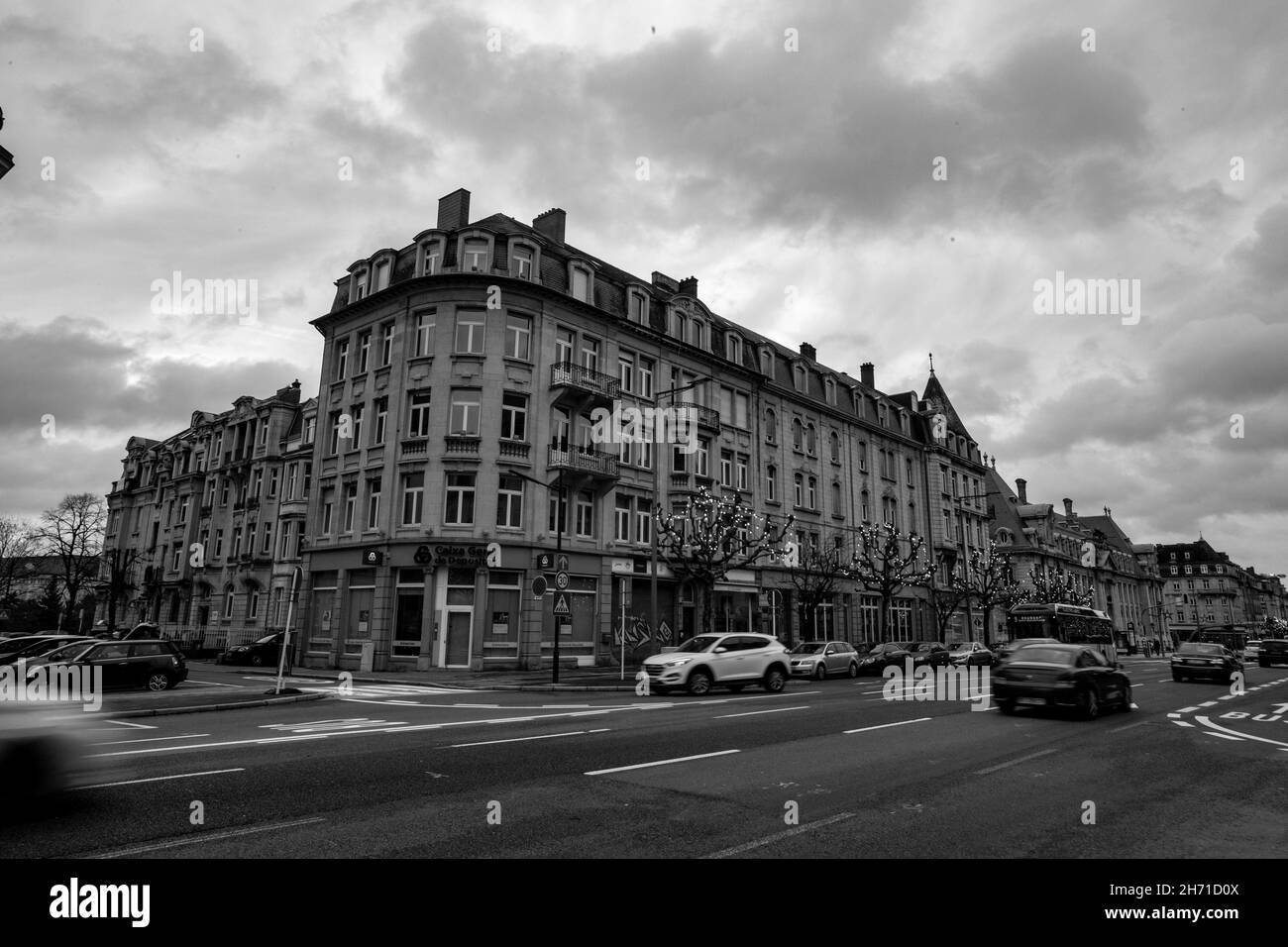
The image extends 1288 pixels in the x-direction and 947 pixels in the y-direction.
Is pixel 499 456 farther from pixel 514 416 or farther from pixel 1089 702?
pixel 1089 702

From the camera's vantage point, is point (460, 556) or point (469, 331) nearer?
point (460, 556)

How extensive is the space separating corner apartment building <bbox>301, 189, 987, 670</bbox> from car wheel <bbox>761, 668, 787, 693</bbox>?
742 cm

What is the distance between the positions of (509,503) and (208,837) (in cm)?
2416

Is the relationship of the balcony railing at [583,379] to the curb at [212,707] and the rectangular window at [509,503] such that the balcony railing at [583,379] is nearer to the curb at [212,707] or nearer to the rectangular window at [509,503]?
the rectangular window at [509,503]

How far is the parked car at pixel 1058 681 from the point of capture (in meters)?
13.7

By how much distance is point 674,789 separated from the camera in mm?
7309

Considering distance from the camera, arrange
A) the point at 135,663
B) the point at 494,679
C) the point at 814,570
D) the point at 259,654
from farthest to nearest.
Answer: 1. the point at 814,570
2. the point at 259,654
3. the point at 494,679
4. the point at 135,663

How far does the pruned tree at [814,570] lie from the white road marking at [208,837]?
31325 millimetres

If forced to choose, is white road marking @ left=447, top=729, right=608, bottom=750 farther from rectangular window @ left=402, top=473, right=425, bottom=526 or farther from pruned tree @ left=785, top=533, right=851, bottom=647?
pruned tree @ left=785, top=533, right=851, bottom=647

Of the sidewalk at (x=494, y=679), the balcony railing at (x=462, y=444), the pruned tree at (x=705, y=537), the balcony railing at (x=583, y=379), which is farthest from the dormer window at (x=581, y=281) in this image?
the sidewalk at (x=494, y=679)

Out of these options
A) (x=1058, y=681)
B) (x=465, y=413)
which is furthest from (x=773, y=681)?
(x=465, y=413)

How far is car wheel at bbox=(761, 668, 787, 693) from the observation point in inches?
819
